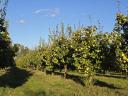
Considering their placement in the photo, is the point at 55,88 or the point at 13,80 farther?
the point at 13,80

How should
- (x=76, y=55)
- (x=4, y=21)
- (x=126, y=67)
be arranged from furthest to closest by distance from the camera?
(x=76, y=55), (x=4, y=21), (x=126, y=67)

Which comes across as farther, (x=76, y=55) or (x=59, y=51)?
(x=59, y=51)

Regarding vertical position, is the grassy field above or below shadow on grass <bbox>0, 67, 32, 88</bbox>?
below

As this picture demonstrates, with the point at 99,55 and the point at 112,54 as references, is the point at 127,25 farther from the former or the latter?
the point at 112,54

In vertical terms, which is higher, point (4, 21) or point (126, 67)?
point (4, 21)

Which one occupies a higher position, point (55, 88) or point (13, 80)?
point (13, 80)

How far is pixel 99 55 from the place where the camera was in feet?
133

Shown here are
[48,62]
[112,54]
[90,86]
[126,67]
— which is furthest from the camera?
[48,62]

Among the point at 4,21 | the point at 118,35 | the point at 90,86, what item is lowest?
the point at 90,86

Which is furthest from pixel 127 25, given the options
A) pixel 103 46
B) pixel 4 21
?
pixel 103 46

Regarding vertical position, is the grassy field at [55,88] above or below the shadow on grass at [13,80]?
below

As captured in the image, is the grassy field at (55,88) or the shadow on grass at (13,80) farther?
the shadow on grass at (13,80)

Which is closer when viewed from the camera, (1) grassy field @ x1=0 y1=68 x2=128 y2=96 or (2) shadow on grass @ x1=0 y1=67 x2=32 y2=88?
(1) grassy field @ x1=0 y1=68 x2=128 y2=96

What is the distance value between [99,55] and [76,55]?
9.30 feet
